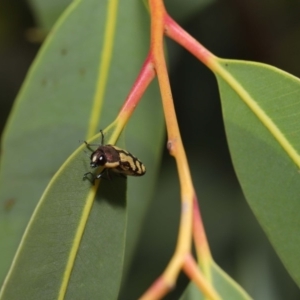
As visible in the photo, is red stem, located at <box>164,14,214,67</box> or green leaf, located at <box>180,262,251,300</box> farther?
red stem, located at <box>164,14,214,67</box>

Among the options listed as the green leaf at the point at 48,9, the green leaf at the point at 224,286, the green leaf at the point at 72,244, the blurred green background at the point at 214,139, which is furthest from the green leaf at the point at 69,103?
the blurred green background at the point at 214,139

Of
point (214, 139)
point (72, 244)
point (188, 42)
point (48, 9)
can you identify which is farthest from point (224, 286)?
point (214, 139)

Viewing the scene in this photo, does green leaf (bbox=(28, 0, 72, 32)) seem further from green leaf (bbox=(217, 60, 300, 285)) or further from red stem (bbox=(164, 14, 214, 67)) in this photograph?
green leaf (bbox=(217, 60, 300, 285))

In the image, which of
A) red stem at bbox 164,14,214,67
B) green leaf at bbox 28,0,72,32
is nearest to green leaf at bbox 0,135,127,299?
red stem at bbox 164,14,214,67

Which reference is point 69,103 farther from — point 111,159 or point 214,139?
point 214,139

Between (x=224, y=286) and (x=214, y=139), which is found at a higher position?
(x=214, y=139)

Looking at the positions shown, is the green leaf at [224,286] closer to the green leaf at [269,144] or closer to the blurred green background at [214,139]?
the green leaf at [269,144]
